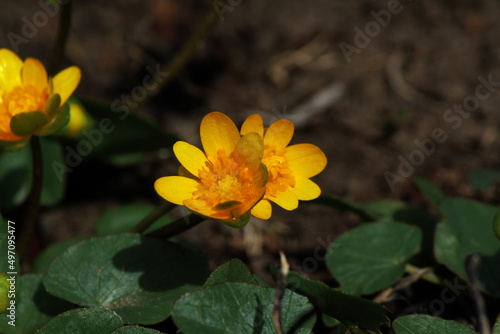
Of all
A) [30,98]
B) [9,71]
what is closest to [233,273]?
[30,98]

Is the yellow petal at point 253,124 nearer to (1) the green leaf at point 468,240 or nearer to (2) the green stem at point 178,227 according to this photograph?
(2) the green stem at point 178,227

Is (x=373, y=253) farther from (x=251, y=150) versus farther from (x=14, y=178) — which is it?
(x=14, y=178)

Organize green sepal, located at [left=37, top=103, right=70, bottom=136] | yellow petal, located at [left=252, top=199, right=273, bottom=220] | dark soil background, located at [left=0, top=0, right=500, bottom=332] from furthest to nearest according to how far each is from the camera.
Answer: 1. dark soil background, located at [left=0, top=0, right=500, bottom=332]
2. green sepal, located at [left=37, top=103, right=70, bottom=136]
3. yellow petal, located at [left=252, top=199, right=273, bottom=220]

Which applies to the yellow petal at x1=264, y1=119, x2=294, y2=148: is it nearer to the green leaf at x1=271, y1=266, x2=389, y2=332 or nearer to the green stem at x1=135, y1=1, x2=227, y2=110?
the green leaf at x1=271, y1=266, x2=389, y2=332

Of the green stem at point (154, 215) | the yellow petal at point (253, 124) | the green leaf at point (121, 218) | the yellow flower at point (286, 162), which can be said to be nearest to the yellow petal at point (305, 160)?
the yellow flower at point (286, 162)

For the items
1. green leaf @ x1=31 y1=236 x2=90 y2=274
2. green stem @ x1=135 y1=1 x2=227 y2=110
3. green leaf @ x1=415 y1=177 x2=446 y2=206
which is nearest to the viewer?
green leaf @ x1=31 y1=236 x2=90 y2=274

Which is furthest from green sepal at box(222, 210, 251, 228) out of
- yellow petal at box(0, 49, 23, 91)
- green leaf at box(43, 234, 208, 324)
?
yellow petal at box(0, 49, 23, 91)
